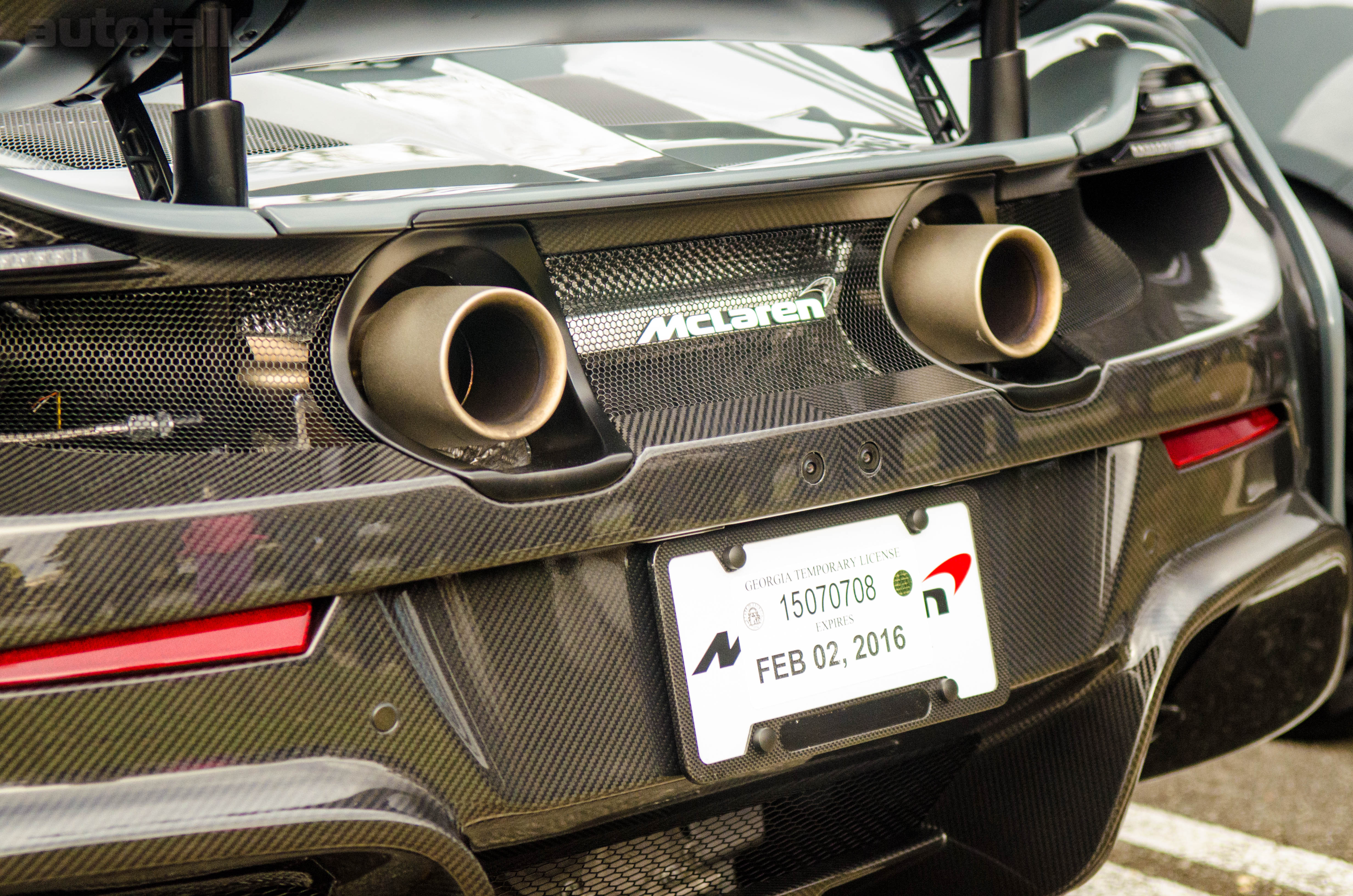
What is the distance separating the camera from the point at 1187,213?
6.83 feet

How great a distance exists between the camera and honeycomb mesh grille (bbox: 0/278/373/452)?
122 centimetres

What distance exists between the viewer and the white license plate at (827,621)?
1421mm

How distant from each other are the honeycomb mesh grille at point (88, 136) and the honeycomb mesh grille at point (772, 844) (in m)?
0.88

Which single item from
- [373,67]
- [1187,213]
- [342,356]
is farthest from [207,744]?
[1187,213]

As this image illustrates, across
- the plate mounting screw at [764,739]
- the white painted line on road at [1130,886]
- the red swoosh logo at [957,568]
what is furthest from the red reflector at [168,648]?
the white painted line on road at [1130,886]

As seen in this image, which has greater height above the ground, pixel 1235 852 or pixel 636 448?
pixel 636 448

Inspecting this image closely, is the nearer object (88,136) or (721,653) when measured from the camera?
(721,653)

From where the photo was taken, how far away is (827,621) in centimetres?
150

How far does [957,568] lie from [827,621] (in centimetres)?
19

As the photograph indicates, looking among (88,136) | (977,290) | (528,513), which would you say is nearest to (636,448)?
(528,513)

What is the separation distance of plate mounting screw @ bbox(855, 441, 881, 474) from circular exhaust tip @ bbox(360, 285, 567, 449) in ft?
1.20

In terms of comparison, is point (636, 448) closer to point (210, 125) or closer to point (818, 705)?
point (818, 705)

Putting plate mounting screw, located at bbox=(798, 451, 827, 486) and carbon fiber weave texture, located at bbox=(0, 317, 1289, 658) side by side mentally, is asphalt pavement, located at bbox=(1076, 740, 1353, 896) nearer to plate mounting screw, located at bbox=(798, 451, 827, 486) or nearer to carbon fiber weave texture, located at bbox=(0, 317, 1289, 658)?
carbon fiber weave texture, located at bbox=(0, 317, 1289, 658)

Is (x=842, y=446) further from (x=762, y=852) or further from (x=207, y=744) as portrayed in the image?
(x=207, y=744)
